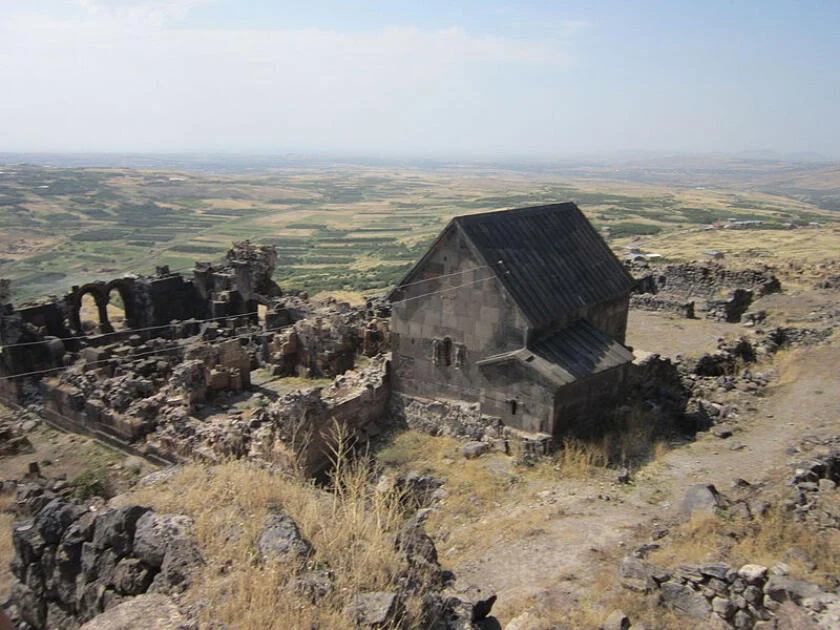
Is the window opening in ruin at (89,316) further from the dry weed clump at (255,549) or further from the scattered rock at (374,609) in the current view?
the scattered rock at (374,609)

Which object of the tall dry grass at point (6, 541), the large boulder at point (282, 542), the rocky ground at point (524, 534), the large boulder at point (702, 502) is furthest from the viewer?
the large boulder at point (702, 502)

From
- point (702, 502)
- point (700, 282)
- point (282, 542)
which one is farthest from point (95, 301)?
point (700, 282)

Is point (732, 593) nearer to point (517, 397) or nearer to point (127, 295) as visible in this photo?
point (517, 397)

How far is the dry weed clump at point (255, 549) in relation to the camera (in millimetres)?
4387

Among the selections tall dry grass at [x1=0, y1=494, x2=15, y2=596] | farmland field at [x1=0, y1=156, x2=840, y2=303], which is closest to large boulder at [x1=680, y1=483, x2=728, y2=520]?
tall dry grass at [x1=0, y1=494, x2=15, y2=596]

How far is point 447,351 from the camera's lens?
12.4 meters

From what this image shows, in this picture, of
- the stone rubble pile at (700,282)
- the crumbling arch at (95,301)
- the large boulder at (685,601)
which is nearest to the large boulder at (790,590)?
Answer: the large boulder at (685,601)

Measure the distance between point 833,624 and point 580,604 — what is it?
7.00 ft

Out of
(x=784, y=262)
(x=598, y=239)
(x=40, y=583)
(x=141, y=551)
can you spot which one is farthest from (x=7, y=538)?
(x=784, y=262)

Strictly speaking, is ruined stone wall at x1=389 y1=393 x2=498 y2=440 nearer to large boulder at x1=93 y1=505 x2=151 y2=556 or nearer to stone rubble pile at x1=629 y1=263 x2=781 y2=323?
large boulder at x1=93 y1=505 x2=151 y2=556

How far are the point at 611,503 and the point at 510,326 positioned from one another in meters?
3.54

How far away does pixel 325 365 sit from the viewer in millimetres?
16406

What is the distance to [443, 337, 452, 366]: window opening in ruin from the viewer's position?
1228 cm

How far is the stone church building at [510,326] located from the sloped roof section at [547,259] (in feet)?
0.09
